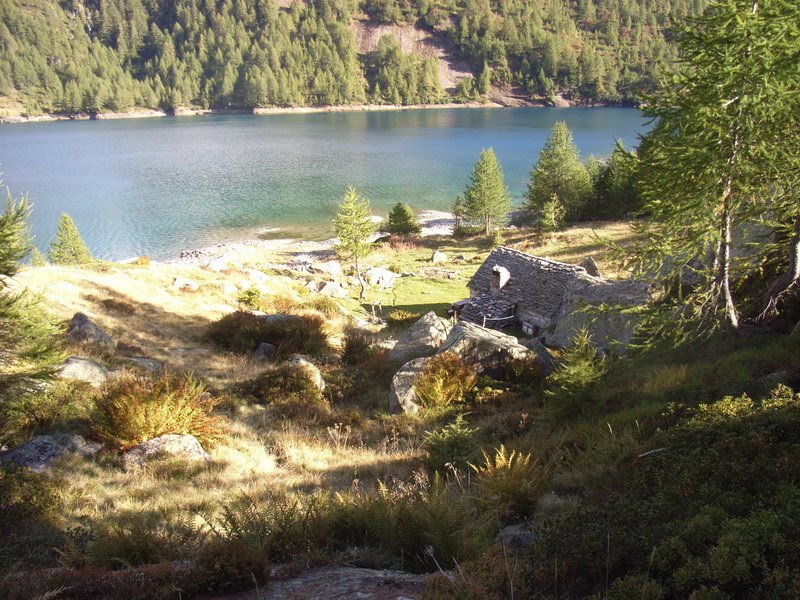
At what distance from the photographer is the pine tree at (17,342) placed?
9562 mm

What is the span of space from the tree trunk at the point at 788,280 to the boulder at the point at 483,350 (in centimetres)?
559

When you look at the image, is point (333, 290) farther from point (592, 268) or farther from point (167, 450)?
point (167, 450)

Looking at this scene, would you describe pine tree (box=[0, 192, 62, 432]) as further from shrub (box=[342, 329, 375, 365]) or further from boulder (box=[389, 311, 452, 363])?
boulder (box=[389, 311, 452, 363])

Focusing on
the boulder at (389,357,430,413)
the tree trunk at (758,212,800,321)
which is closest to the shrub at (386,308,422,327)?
the boulder at (389,357,430,413)

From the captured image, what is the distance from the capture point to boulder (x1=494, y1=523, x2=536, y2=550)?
5.24m

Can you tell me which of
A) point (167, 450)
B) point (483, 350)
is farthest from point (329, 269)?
point (167, 450)

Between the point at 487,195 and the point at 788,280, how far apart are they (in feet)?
161

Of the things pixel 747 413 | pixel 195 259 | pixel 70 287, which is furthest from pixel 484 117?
pixel 747 413

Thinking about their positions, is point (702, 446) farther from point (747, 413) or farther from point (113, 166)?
point (113, 166)

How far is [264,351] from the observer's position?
57.3ft

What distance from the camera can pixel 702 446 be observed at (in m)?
5.98

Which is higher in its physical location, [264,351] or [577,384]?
[577,384]

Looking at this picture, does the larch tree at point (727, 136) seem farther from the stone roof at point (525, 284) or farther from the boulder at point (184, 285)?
the boulder at point (184, 285)

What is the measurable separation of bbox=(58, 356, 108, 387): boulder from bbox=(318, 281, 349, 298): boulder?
83.7 feet
